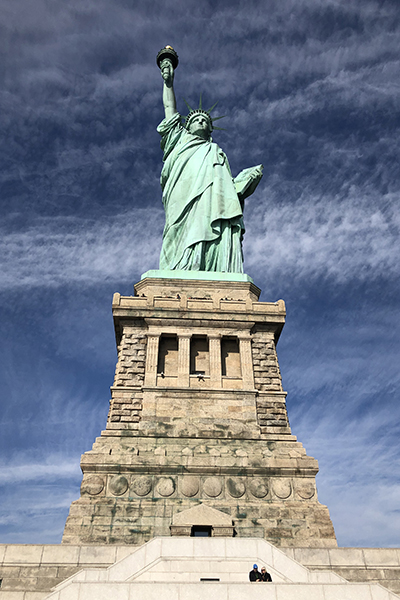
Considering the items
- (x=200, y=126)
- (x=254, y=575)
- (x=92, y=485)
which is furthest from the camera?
(x=200, y=126)

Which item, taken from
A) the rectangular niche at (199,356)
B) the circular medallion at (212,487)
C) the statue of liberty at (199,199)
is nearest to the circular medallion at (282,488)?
the circular medallion at (212,487)

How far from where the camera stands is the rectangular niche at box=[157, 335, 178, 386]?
1831 centimetres

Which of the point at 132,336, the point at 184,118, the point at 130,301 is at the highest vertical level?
the point at 184,118

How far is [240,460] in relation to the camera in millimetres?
15883

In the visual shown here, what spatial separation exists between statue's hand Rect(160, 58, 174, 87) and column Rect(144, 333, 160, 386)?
757 inches

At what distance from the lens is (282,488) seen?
1554 centimetres

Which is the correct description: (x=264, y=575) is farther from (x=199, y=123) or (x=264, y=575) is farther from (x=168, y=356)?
(x=199, y=123)

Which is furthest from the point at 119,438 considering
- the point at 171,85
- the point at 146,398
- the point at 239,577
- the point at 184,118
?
the point at 171,85

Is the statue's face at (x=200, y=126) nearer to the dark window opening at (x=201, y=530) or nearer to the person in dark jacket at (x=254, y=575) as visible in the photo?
the dark window opening at (x=201, y=530)

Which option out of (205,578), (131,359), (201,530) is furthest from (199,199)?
(205,578)

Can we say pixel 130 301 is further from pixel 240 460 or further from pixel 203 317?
pixel 240 460

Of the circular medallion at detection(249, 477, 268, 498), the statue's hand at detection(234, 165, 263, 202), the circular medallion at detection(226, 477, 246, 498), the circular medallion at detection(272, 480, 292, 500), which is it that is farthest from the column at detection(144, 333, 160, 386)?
the statue's hand at detection(234, 165, 263, 202)

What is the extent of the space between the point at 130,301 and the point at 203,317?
2.94 metres

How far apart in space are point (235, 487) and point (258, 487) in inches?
27.9
